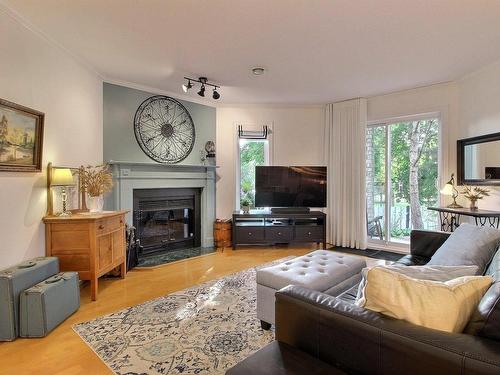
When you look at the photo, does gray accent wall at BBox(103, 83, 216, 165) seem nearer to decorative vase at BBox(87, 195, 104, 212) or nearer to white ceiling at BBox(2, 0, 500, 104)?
white ceiling at BBox(2, 0, 500, 104)

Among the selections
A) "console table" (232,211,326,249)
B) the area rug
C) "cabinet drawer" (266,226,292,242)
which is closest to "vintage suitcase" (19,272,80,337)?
the area rug

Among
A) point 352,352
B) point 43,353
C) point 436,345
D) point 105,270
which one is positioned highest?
point 436,345

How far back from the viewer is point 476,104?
3990 millimetres

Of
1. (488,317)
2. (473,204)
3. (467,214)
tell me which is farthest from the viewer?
(473,204)

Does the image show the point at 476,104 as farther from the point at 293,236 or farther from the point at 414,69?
the point at 293,236

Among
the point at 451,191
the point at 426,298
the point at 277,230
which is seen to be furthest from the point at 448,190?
the point at 426,298

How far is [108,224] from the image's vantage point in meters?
3.33

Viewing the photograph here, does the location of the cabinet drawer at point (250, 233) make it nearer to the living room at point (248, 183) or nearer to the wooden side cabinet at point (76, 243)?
the living room at point (248, 183)

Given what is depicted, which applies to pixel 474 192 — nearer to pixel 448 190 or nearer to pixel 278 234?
pixel 448 190

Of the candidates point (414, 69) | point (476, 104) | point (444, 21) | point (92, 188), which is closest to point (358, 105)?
point (414, 69)

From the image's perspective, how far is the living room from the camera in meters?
1.41

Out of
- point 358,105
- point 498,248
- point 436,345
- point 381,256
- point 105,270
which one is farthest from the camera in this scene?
point 358,105

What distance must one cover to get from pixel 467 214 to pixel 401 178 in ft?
5.07

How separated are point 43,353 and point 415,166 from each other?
5206 mm
